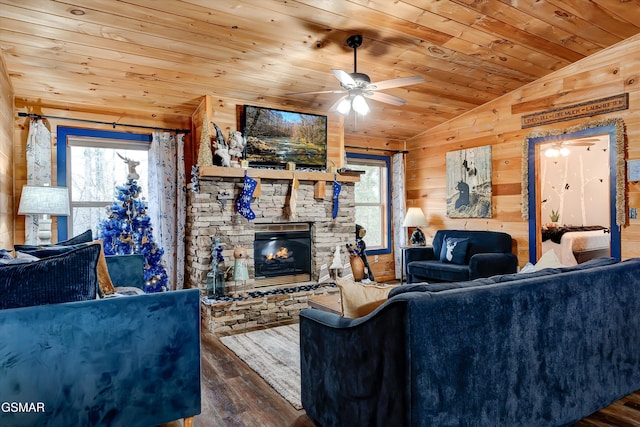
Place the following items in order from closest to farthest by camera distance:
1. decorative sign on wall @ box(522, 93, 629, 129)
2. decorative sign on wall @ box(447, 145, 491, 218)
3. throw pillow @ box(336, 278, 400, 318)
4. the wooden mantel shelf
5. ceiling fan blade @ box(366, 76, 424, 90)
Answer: throw pillow @ box(336, 278, 400, 318) → ceiling fan blade @ box(366, 76, 424, 90) → decorative sign on wall @ box(522, 93, 629, 129) → the wooden mantel shelf → decorative sign on wall @ box(447, 145, 491, 218)

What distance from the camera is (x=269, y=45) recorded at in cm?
→ 348

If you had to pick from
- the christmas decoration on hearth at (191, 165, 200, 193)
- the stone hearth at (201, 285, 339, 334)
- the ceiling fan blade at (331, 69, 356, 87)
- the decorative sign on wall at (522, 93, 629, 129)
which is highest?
the decorative sign on wall at (522, 93, 629, 129)

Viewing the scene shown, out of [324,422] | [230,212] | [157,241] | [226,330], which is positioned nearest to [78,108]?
[157,241]

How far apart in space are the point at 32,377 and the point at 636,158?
16.6 feet

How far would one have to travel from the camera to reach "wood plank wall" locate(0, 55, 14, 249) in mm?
3203

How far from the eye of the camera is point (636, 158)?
3.89 metres

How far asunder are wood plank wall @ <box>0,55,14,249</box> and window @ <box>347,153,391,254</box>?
439cm

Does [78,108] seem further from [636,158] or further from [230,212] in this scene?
[636,158]

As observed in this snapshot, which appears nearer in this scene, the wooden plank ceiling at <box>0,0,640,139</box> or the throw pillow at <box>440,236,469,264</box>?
the wooden plank ceiling at <box>0,0,640,139</box>

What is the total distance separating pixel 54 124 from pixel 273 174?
2365 millimetres

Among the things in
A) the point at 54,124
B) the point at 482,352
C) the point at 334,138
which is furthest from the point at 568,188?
the point at 54,124
